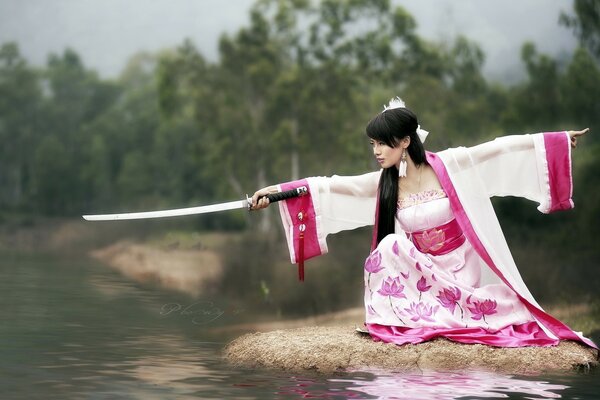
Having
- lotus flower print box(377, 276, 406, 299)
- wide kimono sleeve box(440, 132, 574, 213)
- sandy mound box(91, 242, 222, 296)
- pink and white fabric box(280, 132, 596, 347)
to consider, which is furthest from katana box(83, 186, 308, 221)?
sandy mound box(91, 242, 222, 296)

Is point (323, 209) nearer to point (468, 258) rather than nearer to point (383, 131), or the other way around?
point (383, 131)

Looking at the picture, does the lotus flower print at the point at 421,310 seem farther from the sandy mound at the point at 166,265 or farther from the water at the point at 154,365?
the sandy mound at the point at 166,265

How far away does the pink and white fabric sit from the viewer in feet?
18.8

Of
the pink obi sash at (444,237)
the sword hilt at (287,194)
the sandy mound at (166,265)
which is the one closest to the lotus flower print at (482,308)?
the pink obi sash at (444,237)

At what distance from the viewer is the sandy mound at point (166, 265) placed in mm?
11758

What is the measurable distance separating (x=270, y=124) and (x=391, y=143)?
19180 mm

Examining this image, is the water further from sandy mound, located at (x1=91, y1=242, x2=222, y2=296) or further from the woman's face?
sandy mound, located at (x1=91, y1=242, x2=222, y2=296)

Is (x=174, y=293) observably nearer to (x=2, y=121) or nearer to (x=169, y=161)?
(x=169, y=161)

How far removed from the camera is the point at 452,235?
19.2 feet

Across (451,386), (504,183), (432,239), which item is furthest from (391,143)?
(451,386)

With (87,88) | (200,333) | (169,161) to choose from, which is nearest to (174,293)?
(200,333)

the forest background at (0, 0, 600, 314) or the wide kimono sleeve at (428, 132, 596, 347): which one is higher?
the forest background at (0, 0, 600, 314)

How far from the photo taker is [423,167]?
591 cm

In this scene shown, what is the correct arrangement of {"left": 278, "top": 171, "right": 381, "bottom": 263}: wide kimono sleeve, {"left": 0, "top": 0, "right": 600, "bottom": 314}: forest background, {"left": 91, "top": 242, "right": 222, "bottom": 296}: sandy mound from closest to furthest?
{"left": 278, "top": 171, "right": 381, "bottom": 263}: wide kimono sleeve, {"left": 91, "top": 242, "right": 222, "bottom": 296}: sandy mound, {"left": 0, "top": 0, "right": 600, "bottom": 314}: forest background
